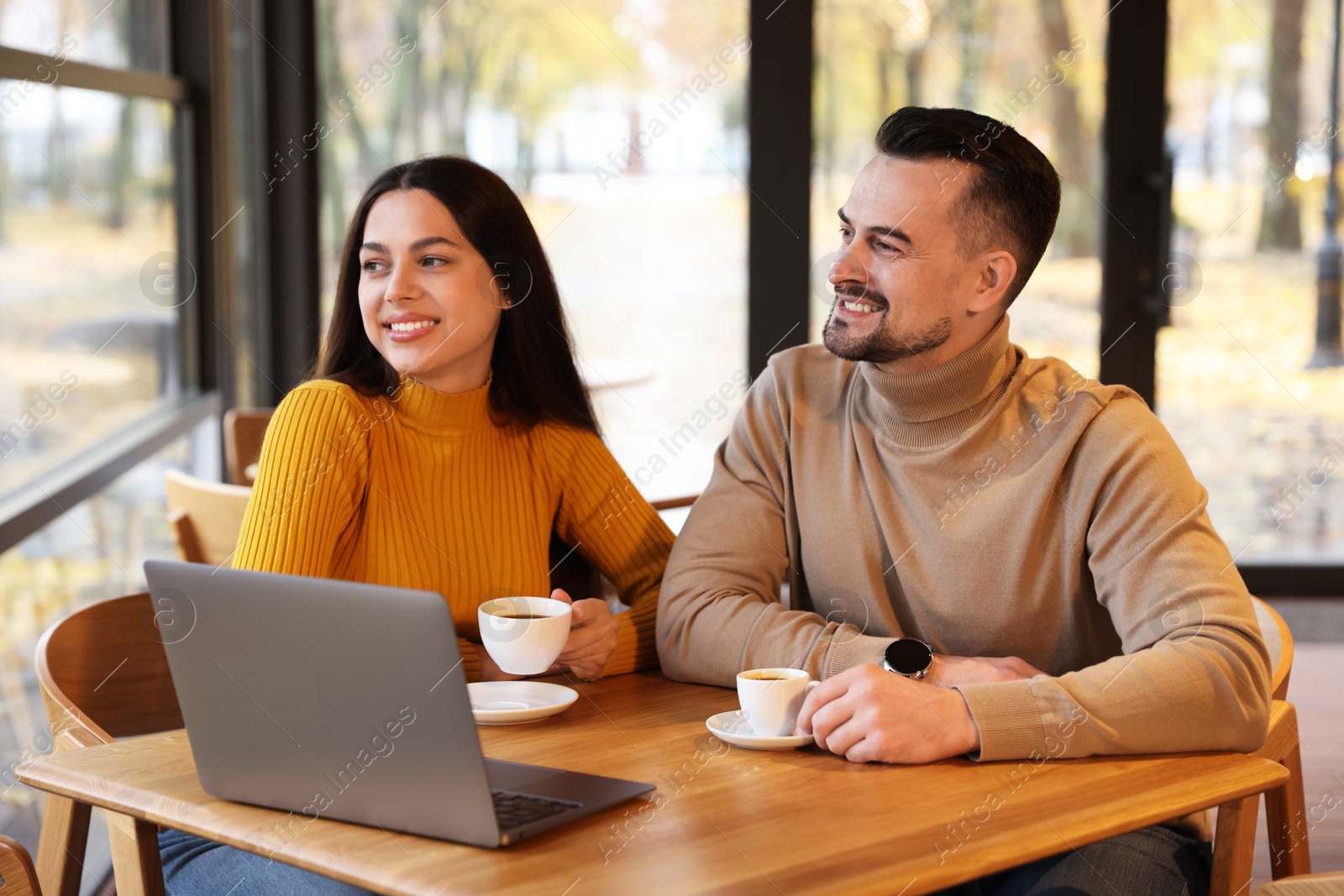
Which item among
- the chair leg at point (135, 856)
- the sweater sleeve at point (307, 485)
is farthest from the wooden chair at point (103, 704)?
the sweater sleeve at point (307, 485)

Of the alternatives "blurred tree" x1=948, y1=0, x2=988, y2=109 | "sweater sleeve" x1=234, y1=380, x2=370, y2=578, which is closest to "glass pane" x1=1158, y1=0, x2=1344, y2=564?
"blurred tree" x1=948, y1=0, x2=988, y2=109

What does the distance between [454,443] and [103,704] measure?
0.54 meters

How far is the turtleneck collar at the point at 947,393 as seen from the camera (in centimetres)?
167

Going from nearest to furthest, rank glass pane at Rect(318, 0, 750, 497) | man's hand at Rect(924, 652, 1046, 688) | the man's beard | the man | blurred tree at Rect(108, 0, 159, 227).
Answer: the man, man's hand at Rect(924, 652, 1046, 688), the man's beard, blurred tree at Rect(108, 0, 159, 227), glass pane at Rect(318, 0, 750, 497)

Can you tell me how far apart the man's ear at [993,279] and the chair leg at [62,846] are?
3.94 feet

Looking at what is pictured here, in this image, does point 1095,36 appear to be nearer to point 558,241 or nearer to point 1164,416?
point 1164,416

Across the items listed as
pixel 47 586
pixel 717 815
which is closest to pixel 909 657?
pixel 717 815

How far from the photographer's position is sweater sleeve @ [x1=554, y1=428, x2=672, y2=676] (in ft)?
6.19

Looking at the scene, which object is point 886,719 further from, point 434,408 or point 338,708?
point 434,408

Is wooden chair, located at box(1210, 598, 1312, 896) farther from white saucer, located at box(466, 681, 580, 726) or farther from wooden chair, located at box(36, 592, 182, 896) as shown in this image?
wooden chair, located at box(36, 592, 182, 896)

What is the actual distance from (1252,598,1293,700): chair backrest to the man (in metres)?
0.15

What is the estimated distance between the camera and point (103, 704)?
160 cm

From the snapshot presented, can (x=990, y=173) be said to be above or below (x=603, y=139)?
below

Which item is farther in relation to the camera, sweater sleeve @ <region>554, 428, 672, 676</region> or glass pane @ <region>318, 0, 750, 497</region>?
glass pane @ <region>318, 0, 750, 497</region>
